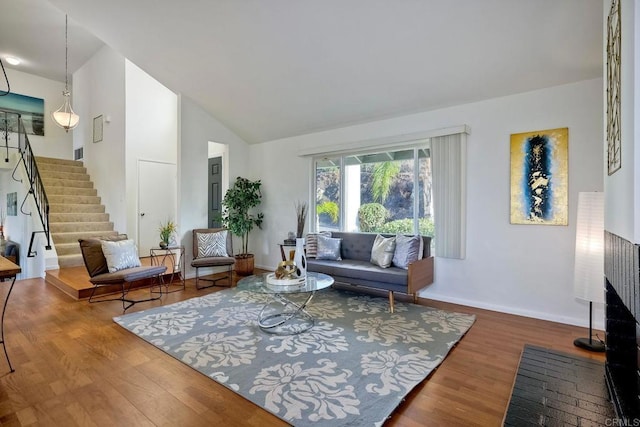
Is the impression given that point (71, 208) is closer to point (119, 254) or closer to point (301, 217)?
point (119, 254)

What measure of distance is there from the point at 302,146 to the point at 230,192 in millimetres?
1598

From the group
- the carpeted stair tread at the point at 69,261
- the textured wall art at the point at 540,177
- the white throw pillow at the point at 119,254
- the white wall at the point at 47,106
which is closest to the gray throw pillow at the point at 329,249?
the textured wall art at the point at 540,177

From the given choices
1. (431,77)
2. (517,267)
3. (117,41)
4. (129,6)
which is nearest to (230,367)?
(517,267)

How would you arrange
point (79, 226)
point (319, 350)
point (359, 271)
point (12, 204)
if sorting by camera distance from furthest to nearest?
point (12, 204) < point (79, 226) < point (359, 271) < point (319, 350)

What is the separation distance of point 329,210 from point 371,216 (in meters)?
0.84

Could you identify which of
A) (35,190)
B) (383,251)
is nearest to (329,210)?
(383,251)

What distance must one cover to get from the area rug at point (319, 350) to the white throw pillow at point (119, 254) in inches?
31.3

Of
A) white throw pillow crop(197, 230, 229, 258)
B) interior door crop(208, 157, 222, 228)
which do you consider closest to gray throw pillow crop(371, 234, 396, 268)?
white throw pillow crop(197, 230, 229, 258)

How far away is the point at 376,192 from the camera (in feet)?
16.1

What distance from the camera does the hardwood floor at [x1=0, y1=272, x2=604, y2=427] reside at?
1.85 meters

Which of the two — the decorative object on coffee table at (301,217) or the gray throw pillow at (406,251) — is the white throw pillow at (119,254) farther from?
the gray throw pillow at (406,251)

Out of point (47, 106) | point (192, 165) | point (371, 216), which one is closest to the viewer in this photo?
point (371, 216)

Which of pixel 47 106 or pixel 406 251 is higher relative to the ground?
pixel 47 106

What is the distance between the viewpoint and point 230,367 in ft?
7.84
